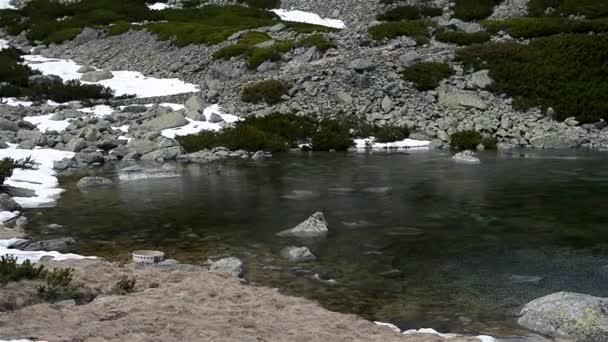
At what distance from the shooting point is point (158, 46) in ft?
164

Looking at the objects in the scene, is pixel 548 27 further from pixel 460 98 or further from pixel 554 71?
pixel 460 98

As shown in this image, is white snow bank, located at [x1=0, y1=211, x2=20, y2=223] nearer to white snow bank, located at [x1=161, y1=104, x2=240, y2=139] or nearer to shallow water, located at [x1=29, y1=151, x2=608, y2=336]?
shallow water, located at [x1=29, y1=151, x2=608, y2=336]

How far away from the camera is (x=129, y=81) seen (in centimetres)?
4316

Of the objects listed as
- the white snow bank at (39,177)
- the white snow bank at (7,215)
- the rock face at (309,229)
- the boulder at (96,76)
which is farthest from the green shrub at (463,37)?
the white snow bank at (7,215)

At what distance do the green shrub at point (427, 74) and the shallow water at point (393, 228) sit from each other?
13.0m

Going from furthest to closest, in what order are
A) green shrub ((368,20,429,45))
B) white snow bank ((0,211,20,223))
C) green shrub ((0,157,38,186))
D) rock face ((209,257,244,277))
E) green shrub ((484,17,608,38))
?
green shrub ((368,20,429,45)) → green shrub ((484,17,608,38)) → green shrub ((0,157,38,186)) → white snow bank ((0,211,20,223)) → rock face ((209,257,244,277))

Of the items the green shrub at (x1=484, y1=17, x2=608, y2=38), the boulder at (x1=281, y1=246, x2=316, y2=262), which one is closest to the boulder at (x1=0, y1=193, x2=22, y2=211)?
the boulder at (x1=281, y1=246, x2=316, y2=262)

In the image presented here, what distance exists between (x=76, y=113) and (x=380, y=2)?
35813 millimetres

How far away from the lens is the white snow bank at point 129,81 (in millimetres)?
40562

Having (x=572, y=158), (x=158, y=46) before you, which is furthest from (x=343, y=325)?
(x=158, y=46)

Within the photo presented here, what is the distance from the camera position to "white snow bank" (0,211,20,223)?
15.7 m

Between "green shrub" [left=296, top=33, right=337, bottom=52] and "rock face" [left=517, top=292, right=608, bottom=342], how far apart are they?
3492cm

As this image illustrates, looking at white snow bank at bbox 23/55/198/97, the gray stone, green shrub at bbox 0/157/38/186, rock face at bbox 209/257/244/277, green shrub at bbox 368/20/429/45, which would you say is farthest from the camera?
green shrub at bbox 368/20/429/45

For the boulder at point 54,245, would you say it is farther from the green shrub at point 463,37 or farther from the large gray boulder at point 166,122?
the green shrub at point 463,37
